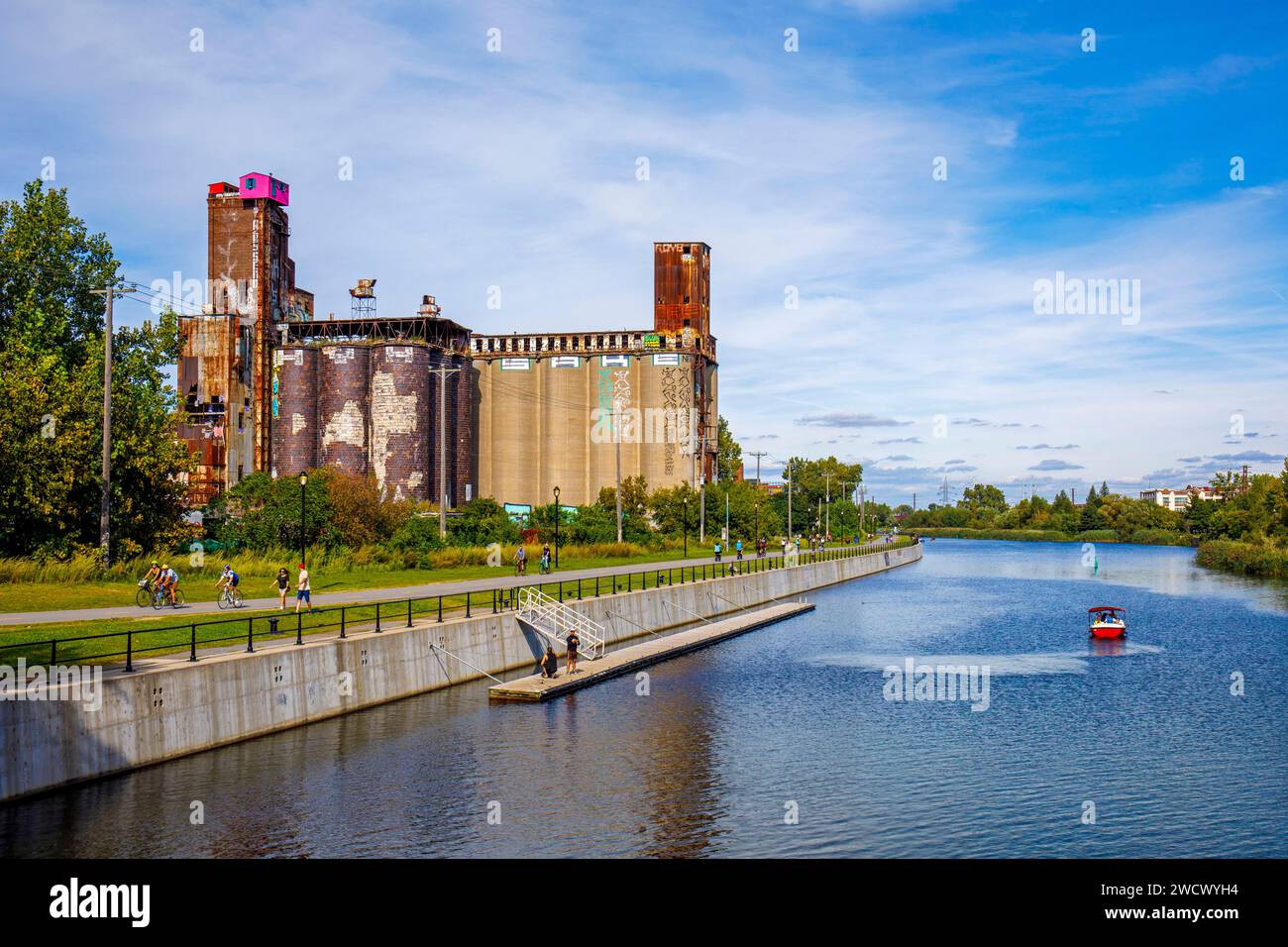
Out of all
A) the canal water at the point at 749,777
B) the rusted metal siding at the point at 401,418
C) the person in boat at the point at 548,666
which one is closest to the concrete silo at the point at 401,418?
the rusted metal siding at the point at 401,418

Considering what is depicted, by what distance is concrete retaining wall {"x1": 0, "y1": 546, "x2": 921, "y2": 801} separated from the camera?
21.6 m

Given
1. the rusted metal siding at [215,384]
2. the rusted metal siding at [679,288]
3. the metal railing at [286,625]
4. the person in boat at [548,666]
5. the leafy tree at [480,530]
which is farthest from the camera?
the rusted metal siding at [679,288]

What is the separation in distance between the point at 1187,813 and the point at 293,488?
5576 centimetres

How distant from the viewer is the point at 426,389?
128750 millimetres

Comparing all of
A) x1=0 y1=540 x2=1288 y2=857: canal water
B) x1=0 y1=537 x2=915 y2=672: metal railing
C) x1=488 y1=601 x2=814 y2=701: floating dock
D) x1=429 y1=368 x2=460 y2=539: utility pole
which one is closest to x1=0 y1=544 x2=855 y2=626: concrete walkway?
x1=0 y1=537 x2=915 y2=672: metal railing

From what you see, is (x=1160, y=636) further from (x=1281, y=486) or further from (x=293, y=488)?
(x=1281, y=486)

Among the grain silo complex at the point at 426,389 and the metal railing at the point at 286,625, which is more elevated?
the grain silo complex at the point at 426,389

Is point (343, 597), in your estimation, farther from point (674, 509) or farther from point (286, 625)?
point (674, 509)

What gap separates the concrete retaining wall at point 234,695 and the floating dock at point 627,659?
7.80ft

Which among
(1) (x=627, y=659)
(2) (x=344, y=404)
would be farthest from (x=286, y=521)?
→ (2) (x=344, y=404)

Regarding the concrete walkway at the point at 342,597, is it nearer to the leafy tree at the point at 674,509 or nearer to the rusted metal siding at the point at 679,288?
the leafy tree at the point at 674,509

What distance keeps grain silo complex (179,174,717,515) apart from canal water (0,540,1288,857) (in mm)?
80107

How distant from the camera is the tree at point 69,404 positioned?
43031mm
